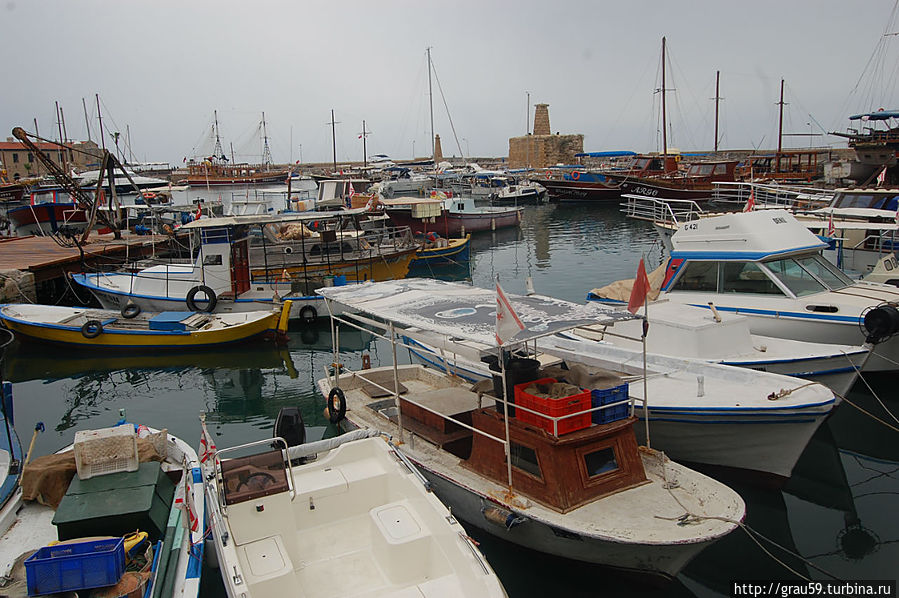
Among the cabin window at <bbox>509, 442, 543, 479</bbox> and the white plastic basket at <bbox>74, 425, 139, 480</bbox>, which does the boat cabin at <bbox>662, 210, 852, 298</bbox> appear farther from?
the white plastic basket at <bbox>74, 425, 139, 480</bbox>

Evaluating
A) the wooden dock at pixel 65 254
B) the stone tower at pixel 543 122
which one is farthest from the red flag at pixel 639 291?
the stone tower at pixel 543 122

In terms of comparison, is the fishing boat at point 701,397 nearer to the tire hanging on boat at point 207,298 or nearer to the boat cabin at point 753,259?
the boat cabin at point 753,259

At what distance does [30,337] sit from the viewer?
19.1 m

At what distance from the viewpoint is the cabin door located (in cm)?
2061

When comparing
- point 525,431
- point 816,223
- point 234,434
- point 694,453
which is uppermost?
point 816,223

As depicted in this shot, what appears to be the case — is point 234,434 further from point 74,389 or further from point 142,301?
point 142,301

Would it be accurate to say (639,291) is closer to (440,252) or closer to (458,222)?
(440,252)

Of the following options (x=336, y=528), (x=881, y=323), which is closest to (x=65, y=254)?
(x=336, y=528)

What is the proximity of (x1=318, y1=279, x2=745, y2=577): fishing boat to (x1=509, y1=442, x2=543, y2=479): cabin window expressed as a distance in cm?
1

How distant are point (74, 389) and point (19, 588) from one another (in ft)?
37.9

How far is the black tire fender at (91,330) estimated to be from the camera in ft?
59.3

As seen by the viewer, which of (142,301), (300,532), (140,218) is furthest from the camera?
(140,218)

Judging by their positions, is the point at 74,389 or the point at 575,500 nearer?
the point at 575,500

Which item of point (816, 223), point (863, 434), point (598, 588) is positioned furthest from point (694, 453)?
point (816, 223)
